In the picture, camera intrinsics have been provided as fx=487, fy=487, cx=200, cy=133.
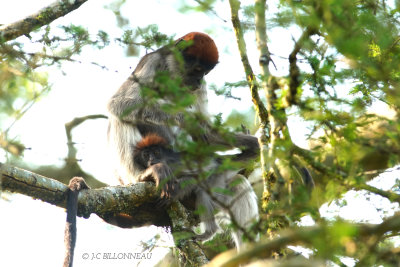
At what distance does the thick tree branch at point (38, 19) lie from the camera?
17.6ft

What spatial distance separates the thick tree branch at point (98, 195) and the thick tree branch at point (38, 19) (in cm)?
155

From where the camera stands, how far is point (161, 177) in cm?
570

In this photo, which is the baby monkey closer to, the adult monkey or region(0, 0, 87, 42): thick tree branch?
the adult monkey

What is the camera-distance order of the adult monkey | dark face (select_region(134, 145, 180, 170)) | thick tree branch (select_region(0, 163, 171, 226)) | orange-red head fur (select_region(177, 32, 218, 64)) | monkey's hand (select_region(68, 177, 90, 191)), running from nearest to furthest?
thick tree branch (select_region(0, 163, 171, 226)), monkey's hand (select_region(68, 177, 90, 191)), dark face (select_region(134, 145, 180, 170)), the adult monkey, orange-red head fur (select_region(177, 32, 218, 64))

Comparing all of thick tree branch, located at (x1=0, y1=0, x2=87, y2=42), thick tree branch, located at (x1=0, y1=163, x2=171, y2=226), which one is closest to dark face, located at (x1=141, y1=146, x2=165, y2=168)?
thick tree branch, located at (x1=0, y1=163, x2=171, y2=226)

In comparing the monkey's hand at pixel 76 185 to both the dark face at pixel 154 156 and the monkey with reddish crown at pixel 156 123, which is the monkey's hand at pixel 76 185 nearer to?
the monkey with reddish crown at pixel 156 123

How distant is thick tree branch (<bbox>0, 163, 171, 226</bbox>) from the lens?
4746 millimetres

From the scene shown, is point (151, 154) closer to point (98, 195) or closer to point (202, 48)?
point (98, 195)

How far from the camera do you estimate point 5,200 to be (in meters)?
4.35

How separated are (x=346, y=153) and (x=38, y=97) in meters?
3.14

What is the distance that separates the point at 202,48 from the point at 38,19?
92.8 inches

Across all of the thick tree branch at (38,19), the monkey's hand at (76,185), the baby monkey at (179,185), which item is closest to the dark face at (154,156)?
the baby monkey at (179,185)

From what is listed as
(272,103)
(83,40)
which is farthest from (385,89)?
(83,40)

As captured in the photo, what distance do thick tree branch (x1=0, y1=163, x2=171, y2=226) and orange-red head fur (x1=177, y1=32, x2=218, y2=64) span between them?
2133 millimetres
